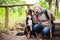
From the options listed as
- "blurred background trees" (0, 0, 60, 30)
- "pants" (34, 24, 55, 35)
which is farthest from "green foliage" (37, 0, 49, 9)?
"pants" (34, 24, 55, 35)

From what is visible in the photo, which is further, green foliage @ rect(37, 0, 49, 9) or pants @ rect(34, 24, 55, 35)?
→ green foliage @ rect(37, 0, 49, 9)

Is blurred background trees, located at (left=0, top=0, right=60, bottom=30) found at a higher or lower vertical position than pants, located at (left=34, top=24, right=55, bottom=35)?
higher

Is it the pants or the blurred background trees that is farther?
the blurred background trees

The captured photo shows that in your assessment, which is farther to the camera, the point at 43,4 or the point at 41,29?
the point at 43,4

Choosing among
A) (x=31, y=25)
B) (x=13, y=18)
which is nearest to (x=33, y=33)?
(x=31, y=25)

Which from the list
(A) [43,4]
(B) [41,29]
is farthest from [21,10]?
(B) [41,29]

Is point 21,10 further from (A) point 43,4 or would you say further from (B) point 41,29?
(B) point 41,29

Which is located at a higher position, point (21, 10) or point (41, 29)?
point (21, 10)

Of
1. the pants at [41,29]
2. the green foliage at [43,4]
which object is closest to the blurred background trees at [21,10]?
the green foliage at [43,4]

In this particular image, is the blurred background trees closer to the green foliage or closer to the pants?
the green foliage

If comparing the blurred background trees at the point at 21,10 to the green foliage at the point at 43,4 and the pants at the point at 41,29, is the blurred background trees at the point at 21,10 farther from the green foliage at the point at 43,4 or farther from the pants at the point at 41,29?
the pants at the point at 41,29

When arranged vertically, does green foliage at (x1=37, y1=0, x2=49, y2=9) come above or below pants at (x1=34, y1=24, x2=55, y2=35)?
above

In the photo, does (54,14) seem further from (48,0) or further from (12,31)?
(12,31)

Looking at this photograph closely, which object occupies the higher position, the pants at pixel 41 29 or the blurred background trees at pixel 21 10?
the blurred background trees at pixel 21 10
